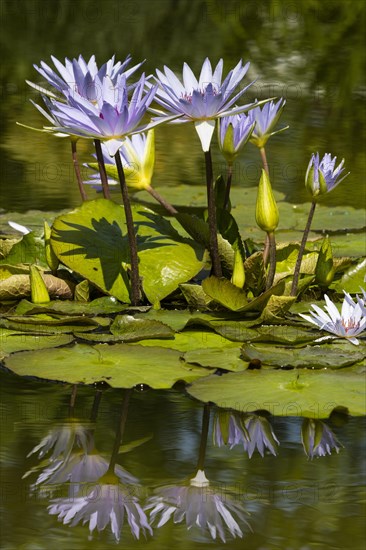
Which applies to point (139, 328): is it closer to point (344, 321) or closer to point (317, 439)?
point (344, 321)

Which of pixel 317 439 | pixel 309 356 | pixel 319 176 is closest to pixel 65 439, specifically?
pixel 317 439

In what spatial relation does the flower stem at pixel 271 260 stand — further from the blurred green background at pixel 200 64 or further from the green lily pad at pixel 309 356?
the blurred green background at pixel 200 64

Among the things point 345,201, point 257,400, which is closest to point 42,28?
point 345,201

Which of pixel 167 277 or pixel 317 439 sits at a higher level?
pixel 167 277

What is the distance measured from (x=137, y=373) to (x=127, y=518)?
600 mm

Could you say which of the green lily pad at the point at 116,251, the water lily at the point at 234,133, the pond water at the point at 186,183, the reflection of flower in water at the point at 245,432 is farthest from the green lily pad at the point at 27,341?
the water lily at the point at 234,133

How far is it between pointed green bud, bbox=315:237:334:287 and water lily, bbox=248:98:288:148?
32cm

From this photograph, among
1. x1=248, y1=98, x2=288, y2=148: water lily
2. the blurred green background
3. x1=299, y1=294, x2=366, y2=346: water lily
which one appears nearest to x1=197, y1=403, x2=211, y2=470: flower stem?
x1=299, y1=294, x2=366, y2=346: water lily

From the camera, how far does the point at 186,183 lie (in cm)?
458

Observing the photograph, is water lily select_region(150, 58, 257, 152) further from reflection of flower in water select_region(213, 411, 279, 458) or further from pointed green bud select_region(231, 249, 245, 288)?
reflection of flower in water select_region(213, 411, 279, 458)

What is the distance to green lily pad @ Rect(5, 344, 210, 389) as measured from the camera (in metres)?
2.27

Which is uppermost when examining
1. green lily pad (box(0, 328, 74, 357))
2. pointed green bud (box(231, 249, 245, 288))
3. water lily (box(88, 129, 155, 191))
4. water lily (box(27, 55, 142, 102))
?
water lily (box(27, 55, 142, 102))

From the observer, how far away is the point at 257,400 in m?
2.16

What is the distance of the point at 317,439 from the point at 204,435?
22 cm
